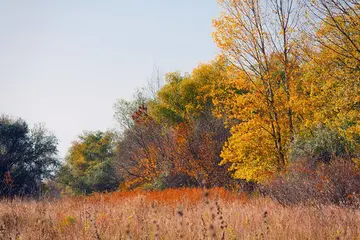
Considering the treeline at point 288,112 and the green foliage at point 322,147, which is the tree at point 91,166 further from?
the green foliage at point 322,147

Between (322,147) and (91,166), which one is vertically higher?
(91,166)

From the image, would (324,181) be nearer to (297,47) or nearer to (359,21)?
(359,21)

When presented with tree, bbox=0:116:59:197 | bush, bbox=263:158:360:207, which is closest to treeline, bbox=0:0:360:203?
bush, bbox=263:158:360:207

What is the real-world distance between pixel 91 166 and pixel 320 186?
33517mm

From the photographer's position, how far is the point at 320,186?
A: 402 inches

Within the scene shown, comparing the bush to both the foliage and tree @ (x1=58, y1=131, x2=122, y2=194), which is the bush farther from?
tree @ (x1=58, y1=131, x2=122, y2=194)

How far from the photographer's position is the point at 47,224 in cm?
716

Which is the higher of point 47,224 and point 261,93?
point 261,93

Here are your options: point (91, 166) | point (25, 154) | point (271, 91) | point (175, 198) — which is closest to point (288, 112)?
point (271, 91)

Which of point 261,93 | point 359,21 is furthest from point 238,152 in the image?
point 359,21

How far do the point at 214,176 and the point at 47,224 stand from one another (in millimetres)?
14710

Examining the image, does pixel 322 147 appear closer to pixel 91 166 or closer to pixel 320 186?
pixel 320 186

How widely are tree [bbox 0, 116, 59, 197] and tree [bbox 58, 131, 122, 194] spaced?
534 cm

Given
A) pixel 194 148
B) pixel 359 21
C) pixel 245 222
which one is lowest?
pixel 245 222
